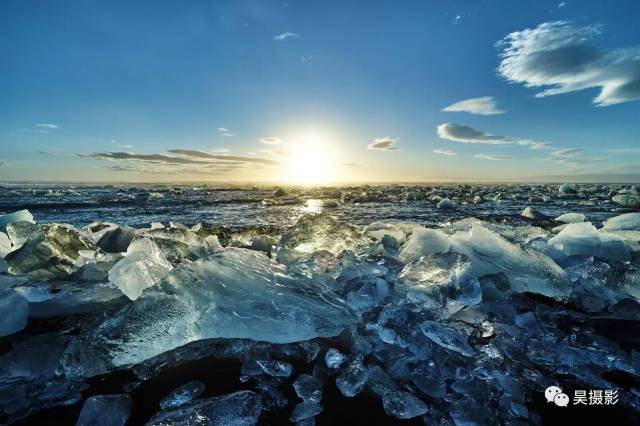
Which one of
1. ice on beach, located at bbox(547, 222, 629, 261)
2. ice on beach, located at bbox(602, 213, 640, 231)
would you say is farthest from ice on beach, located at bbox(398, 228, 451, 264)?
ice on beach, located at bbox(602, 213, 640, 231)

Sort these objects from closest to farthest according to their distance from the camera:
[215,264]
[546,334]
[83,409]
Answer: [83,409]
[546,334]
[215,264]

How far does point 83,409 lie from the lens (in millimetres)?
1427

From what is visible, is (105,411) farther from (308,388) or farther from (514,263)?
(514,263)

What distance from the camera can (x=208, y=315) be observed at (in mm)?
1937

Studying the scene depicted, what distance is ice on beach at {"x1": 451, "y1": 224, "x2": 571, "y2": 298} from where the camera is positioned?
265 centimetres

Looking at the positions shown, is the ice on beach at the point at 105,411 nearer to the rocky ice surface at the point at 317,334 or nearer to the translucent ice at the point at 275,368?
the rocky ice surface at the point at 317,334

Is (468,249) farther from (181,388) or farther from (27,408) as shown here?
(27,408)

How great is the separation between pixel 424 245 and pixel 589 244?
1.70 metres

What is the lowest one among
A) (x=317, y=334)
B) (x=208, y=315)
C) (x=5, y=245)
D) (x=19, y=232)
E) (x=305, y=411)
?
(x=305, y=411)

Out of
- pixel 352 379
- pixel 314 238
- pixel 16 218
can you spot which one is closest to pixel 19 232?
pixel 16 218

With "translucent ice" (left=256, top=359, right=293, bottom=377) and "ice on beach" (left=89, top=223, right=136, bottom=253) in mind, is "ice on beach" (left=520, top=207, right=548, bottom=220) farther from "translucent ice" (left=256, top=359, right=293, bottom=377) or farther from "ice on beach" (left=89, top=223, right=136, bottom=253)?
"ice on beach" (left=89, top=223, right=136, bottom=253)

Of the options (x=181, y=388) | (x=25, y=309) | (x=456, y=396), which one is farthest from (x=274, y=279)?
(x=25, y=309)

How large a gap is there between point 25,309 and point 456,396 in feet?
8.60

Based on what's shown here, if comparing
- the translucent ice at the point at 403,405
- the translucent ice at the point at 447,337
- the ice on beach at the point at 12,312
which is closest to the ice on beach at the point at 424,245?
the translucent ice at the point at 447,337
